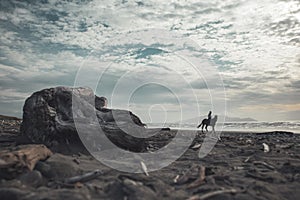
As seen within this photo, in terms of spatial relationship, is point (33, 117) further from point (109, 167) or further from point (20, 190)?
point (20, 190)

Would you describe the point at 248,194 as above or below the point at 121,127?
below

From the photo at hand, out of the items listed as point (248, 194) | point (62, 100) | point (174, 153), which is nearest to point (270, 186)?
point (248, 194)

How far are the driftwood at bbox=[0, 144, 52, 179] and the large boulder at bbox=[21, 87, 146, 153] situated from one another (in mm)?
2363

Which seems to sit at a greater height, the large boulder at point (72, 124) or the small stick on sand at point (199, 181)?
the large boulder at point (72, 124)

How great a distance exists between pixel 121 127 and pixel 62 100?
2419 millimetres

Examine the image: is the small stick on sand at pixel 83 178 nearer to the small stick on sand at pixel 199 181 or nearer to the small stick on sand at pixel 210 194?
the small stick on sand at pixel 199 181

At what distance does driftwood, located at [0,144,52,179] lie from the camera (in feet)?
15.3

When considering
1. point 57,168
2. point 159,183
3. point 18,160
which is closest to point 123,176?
point 159,183

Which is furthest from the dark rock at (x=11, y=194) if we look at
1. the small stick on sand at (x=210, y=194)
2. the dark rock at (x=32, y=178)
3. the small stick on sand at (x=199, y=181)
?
the small stick on sand at (x=199, y=181)

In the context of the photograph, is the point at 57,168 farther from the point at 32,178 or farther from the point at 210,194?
the point at 210,194

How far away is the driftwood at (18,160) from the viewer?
4.66m

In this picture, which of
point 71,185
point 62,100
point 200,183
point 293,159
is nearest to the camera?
point 71,185

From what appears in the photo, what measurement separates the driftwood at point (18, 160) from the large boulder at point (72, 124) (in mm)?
2363

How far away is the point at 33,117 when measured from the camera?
338 inches
